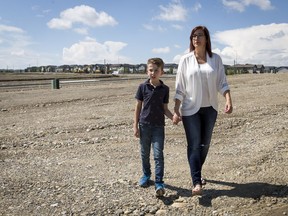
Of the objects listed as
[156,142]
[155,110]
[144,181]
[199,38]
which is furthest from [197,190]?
[199,38]

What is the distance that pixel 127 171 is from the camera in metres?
6.20

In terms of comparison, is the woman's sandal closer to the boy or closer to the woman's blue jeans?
the woman's blue jeans

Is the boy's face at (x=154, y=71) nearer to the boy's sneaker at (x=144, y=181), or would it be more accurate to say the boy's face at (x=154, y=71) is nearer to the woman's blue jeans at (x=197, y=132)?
the woman's blue jeans at (x=197, y=132)

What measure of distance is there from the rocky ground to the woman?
0.62 m

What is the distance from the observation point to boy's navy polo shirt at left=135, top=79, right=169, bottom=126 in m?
5.01

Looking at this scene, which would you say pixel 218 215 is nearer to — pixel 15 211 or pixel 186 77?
pixel 186 77

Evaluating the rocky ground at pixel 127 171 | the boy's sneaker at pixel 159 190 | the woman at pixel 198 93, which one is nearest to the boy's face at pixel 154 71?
the woman at pixel 198 93

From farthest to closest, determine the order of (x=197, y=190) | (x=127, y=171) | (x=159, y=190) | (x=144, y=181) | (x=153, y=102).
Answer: (x=127, y=171), (x=144, y=181), (x=153, y=102), (x=159, y=190), (x=197, y=190)

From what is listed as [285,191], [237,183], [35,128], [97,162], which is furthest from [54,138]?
[285,191]

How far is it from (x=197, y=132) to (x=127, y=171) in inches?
73.0

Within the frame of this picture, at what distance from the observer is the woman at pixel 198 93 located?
473 centimetres

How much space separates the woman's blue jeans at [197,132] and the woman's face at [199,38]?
2.59 feet

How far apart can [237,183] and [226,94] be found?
1350mm

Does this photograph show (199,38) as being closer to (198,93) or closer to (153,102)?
(198,93)
